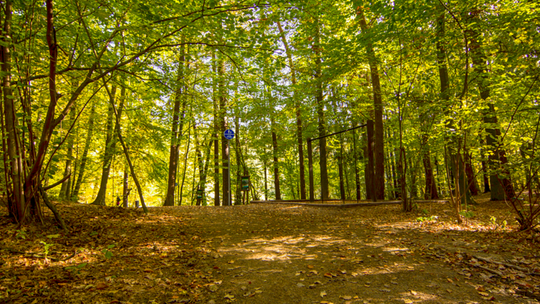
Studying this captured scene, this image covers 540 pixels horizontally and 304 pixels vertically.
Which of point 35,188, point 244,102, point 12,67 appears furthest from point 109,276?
point 244,102

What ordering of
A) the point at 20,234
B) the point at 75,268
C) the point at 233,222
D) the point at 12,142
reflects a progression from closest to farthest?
the point at 75,268 → the point at 20,234 → the point at 12,142 → the point at 233,222

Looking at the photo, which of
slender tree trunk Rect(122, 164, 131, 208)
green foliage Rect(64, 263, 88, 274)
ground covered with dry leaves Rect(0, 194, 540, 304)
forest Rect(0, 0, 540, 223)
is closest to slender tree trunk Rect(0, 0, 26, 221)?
forest Rect(0, 0, 540, 223)

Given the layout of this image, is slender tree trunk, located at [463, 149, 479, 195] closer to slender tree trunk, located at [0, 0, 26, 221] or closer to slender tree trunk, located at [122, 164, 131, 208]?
slender tree trunk, located at [0, 0, 26, 221]

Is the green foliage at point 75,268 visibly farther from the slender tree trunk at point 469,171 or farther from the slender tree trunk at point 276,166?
the slender tree trunk at point 276,166

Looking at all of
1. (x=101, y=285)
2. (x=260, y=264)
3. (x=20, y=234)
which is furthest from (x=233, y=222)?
(x=101, y=285)

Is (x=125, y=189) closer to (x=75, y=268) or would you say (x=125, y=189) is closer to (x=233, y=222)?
(x=233, y=222)

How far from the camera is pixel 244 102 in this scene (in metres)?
11.9

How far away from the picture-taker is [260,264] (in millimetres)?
3699

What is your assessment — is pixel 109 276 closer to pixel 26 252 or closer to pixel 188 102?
pixel 26 252

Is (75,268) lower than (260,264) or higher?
higher

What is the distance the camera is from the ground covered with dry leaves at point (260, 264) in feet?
8.88

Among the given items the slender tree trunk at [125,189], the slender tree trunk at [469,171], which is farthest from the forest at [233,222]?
the slender tree trunk at [125,189]

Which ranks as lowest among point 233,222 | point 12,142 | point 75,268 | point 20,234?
point 233,222

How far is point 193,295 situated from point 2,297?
1.55 metres
